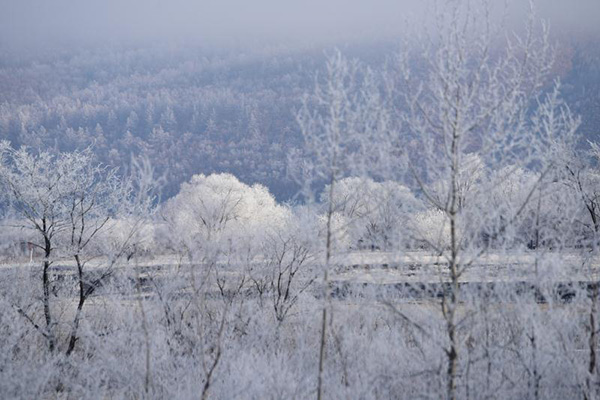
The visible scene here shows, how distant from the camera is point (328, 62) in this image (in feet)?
20.5

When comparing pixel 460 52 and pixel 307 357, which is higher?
pixel 460 52

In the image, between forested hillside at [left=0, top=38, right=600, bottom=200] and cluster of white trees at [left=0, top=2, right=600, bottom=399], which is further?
forested hillside at [left=0, top=38, right=600, bottom=200]

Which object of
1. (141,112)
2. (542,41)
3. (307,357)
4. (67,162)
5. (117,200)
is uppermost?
(141,112)

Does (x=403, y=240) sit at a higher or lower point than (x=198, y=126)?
lower

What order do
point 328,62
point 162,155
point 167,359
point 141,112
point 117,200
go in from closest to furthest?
1. point 328,62
2. point 167,359
3. point 117,200
4. point 162,155
5. point 141,112

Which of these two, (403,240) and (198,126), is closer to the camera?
(403,240)

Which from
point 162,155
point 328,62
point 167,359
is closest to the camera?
point 328,62

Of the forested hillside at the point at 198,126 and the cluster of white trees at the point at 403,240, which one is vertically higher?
the forested hillside at the point at 198,126

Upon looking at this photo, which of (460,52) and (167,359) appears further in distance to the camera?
(167,359)

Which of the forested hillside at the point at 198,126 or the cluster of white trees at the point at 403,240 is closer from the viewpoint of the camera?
the cluster of white trees at the point at 403,240

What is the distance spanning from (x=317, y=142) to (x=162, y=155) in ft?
432

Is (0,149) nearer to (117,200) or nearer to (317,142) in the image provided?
(117,200)

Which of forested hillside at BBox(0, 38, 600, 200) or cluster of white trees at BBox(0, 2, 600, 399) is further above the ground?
forested hillside at BBox(0, 38, 600, 200)

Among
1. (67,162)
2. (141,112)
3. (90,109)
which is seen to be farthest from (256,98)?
(67,162)
